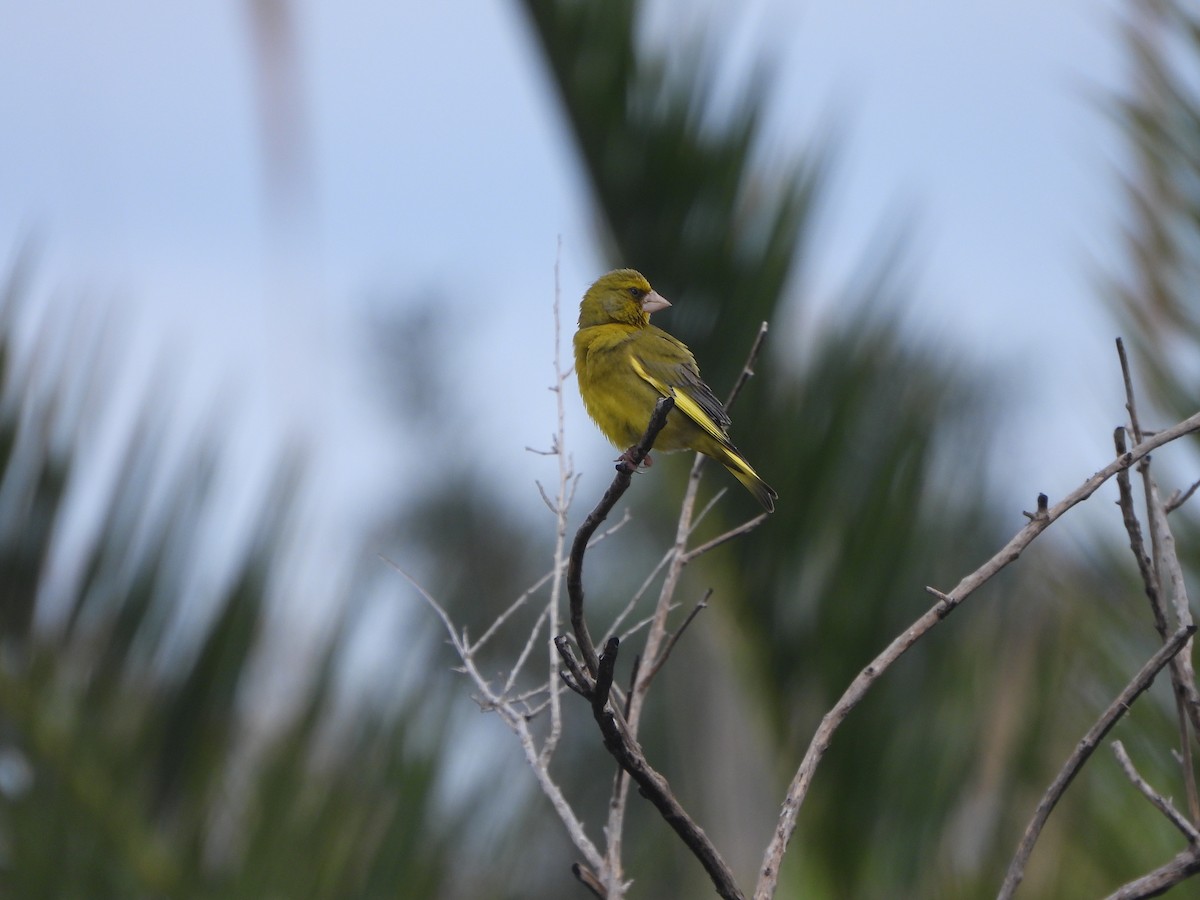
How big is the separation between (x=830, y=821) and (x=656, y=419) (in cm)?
207

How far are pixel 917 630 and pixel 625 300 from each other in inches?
77.4

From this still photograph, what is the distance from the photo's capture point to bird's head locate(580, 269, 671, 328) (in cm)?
372

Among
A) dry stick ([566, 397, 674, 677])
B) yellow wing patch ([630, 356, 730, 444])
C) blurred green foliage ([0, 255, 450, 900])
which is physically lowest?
blurred green foliage ([0, 255, 450, 900])

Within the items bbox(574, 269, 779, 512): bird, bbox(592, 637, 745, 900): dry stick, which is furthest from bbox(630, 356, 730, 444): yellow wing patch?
bbox(592, 637, 745, 900): dry stick

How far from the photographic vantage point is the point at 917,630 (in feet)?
6.39

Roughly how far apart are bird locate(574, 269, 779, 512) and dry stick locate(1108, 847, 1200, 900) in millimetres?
1457

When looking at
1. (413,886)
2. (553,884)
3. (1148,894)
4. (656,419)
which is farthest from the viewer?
(553,884)

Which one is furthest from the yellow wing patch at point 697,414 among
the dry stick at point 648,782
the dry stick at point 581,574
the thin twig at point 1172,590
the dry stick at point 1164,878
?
the dry stick at point 1164,878

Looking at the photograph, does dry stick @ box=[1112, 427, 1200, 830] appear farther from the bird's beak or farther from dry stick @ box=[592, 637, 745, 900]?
the bird's beak

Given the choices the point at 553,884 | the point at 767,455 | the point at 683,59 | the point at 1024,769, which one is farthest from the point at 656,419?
the point at 553,884

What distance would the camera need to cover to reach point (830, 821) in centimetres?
396

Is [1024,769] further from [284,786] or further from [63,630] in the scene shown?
[63,630]

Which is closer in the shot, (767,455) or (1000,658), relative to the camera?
(767,455)

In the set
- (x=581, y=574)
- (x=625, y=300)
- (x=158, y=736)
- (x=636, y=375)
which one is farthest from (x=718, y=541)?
(x=158, y=736)
